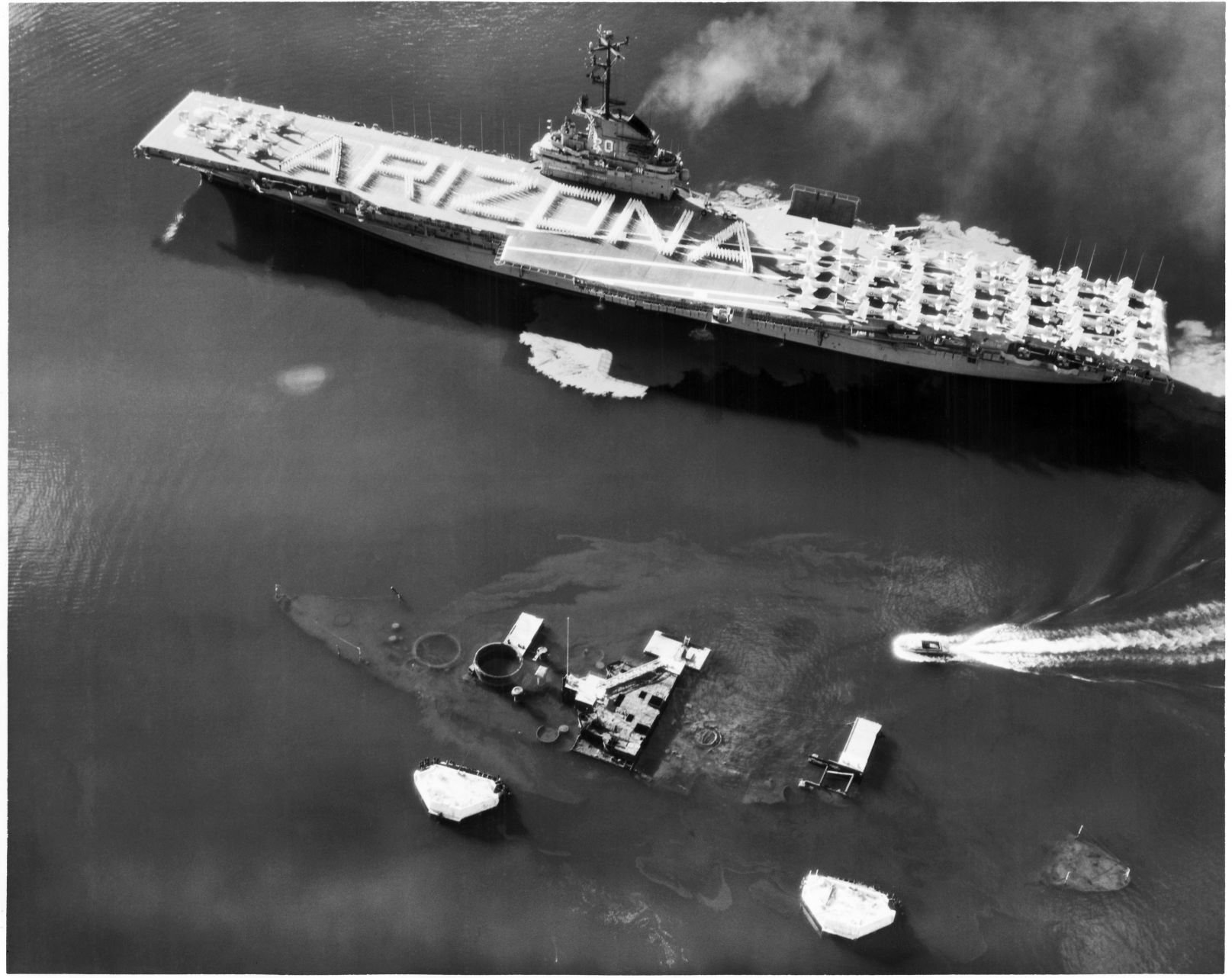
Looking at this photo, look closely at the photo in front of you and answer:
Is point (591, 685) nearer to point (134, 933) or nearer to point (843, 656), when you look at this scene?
point (843, 656)

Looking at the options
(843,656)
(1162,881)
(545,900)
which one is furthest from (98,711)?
(1162,881)

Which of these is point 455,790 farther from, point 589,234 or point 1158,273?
point 1158,273

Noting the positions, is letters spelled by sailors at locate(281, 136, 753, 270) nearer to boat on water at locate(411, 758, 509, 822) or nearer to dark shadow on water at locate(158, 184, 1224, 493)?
dark shadow on water at locate(158, 184, 1224, 493)

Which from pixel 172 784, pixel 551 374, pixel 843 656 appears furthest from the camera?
pixel 551 374

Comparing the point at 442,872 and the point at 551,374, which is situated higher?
the point at 551,374

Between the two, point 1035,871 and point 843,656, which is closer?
point 1035,871

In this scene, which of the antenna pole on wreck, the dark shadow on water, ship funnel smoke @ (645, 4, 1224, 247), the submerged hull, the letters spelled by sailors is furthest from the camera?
ship funnel smoke @ (645, 4, 1224, 247)

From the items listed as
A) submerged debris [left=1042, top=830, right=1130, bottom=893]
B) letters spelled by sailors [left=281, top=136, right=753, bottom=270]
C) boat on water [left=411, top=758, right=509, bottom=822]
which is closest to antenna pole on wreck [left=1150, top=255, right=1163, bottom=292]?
letters spelled by sailors [left=281, top=136, right=753, bottom=270]

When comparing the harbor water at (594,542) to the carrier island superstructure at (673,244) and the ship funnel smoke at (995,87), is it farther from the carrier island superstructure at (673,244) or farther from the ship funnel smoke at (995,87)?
the carrier island superstructure at (673,244)
